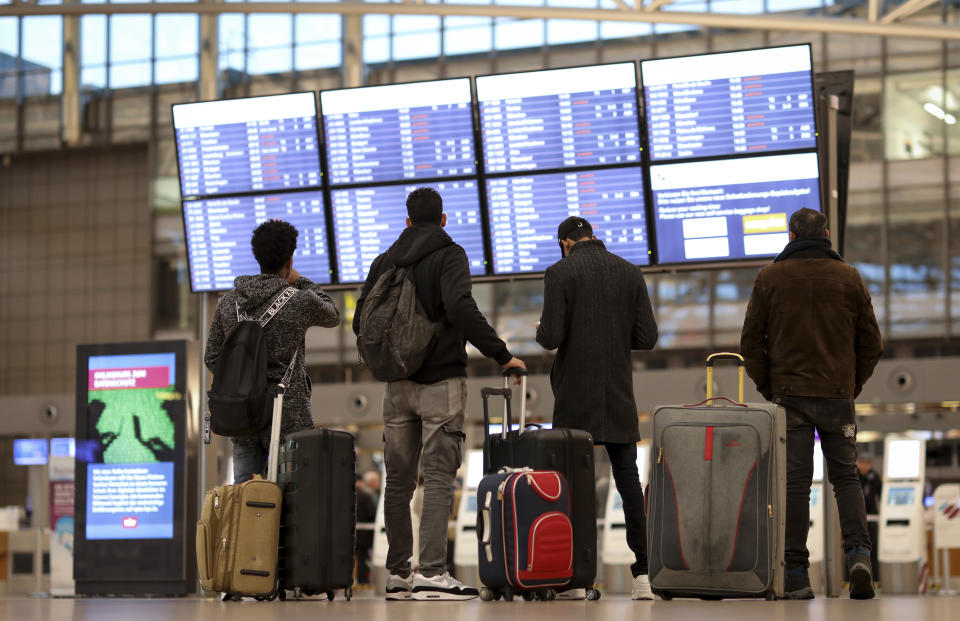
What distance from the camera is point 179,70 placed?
3322 cm

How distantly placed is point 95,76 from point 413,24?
8.52 metres

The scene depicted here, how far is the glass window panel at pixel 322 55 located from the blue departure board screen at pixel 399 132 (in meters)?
23.0

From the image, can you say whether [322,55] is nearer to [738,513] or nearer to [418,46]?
[418,46]

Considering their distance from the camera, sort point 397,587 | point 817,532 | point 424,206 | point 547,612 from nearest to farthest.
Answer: point 547,612 < point 397,587 < point 424,206 < point 817,532

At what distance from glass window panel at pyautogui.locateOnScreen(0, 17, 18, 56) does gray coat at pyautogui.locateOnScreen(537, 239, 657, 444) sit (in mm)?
30918

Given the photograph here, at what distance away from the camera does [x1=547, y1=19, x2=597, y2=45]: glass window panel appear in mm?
30156

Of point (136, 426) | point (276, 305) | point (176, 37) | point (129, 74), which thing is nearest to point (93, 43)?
point (129, 74)

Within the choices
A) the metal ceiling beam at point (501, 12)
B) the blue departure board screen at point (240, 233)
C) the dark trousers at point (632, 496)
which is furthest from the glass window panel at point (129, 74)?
the dark trousers at point (632, 496)

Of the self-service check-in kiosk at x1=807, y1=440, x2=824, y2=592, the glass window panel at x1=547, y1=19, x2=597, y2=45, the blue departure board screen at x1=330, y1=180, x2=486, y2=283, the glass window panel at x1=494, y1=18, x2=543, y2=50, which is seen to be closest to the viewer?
the blue departure board screen at x1=330, y1=180, x2=486, y2=283

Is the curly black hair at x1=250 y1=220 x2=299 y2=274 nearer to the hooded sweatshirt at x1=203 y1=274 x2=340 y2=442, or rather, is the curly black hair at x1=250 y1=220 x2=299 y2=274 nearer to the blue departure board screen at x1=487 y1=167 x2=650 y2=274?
the hooded sweatshirt at x1=203 y1=274 x2=340 y2=442

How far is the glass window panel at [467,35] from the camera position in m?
31.0

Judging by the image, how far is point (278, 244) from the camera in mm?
6371

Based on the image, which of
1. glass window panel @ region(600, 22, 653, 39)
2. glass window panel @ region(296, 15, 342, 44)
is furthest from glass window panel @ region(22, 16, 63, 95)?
glass window panel @ region(600, 22, 653, 39)

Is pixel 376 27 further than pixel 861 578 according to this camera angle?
Yes
